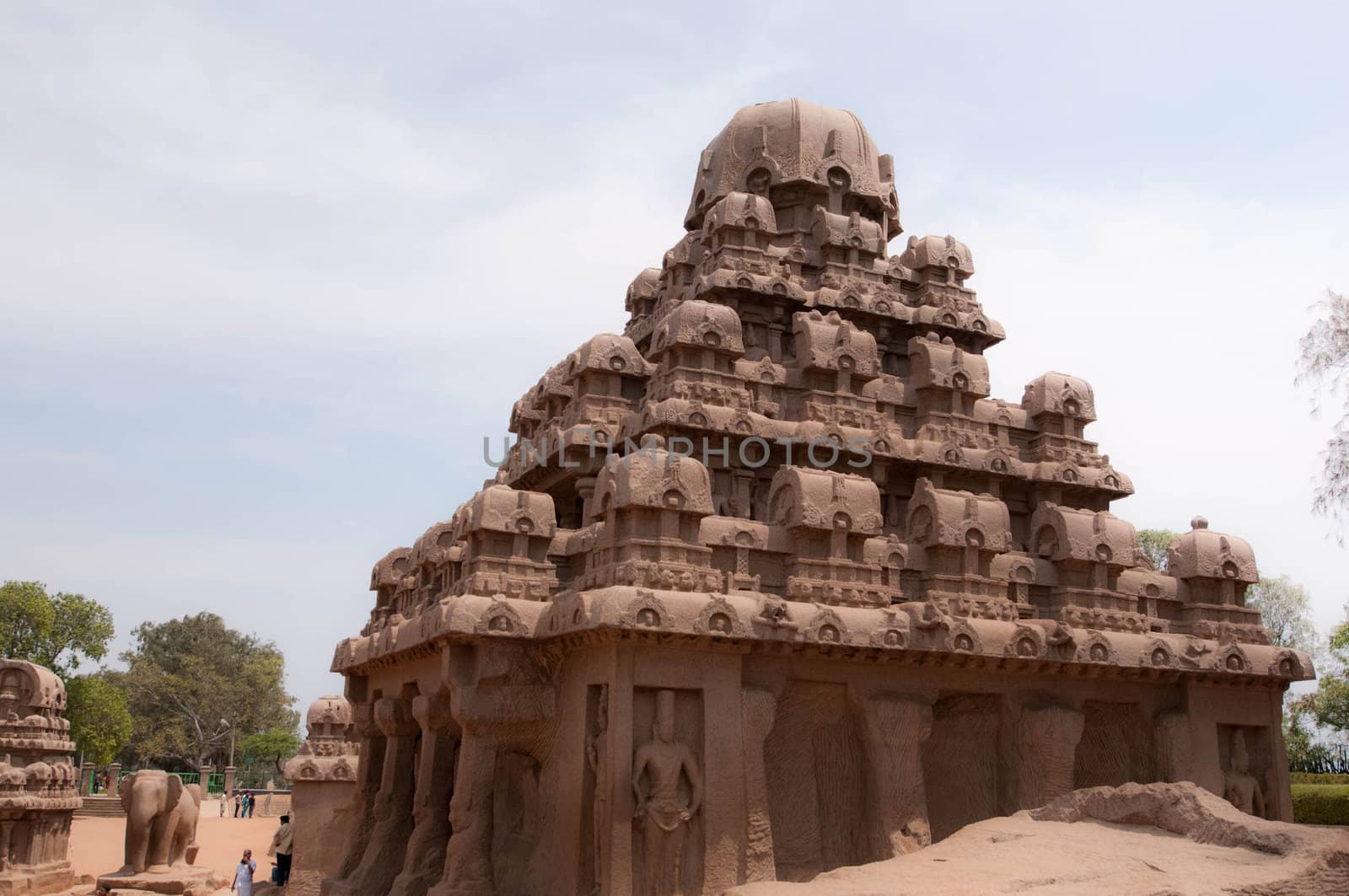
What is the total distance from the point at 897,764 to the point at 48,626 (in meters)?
48.3

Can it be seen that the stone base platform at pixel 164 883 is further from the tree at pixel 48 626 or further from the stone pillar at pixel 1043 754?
the tree at pixel 48 626

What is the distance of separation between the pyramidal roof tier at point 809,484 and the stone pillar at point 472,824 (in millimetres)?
1764

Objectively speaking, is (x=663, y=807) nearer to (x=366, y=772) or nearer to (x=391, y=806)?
(x=391, y=806)

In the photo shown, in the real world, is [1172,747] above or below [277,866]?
above

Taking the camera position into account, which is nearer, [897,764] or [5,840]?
[897,764]

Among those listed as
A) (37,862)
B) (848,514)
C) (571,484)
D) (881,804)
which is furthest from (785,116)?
(37,862)

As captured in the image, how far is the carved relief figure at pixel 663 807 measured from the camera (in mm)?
14914

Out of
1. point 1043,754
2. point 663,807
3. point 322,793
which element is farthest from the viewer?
point 322,793

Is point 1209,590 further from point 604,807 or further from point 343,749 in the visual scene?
point 343,749

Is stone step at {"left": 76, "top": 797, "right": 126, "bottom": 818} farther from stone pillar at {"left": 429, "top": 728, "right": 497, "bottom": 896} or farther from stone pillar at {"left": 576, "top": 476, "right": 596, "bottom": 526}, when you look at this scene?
stone pillar at {"left": 429, "top": 728, "right": 497, "bottom": 896}

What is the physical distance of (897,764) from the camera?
668 inches

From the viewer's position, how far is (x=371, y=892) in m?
19.6

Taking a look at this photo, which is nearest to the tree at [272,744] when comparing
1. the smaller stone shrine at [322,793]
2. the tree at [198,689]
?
the tree at [198,689]

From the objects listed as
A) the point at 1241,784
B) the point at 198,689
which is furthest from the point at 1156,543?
the point at 198,689
